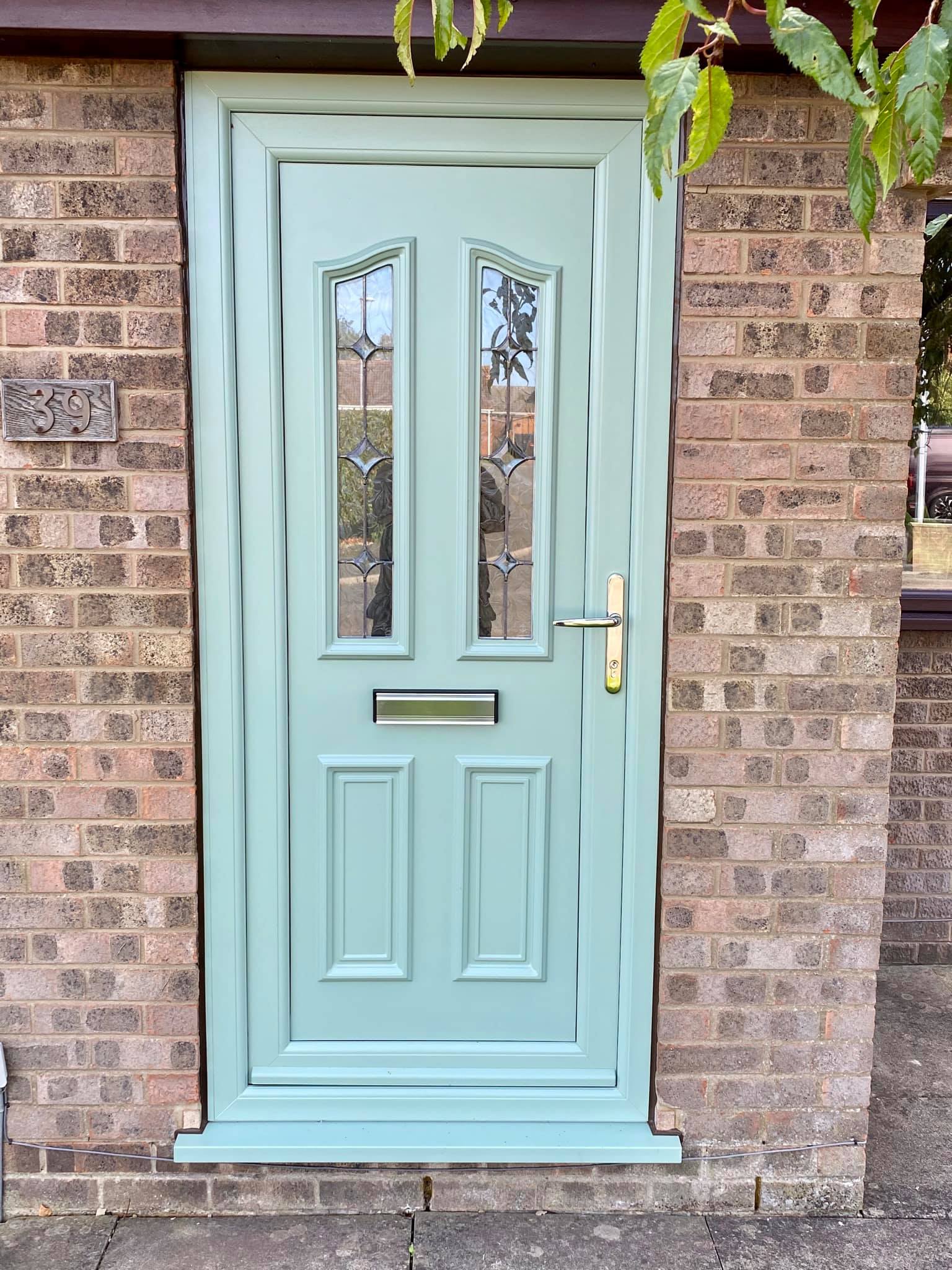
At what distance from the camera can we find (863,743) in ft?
8.01

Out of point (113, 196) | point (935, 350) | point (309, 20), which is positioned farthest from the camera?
point (935, 350)

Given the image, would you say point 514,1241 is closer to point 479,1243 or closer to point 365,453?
point 479,1243

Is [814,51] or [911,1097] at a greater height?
[814,51]

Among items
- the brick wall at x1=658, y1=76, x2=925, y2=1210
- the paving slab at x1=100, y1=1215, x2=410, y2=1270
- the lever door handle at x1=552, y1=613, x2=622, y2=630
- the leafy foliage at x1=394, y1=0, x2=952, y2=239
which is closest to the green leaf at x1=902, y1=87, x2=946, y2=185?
the leafy foliage at x1=394, y1=0, x2=952, y2=239

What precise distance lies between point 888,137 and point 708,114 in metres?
0.26

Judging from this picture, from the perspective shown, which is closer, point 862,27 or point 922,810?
point 862,27

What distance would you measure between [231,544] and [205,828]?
737 mm

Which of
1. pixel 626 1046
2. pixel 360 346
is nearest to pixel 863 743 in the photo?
pixel 626 1046

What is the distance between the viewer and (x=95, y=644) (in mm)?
2369

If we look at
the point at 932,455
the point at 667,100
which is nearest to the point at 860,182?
the point at 667,100

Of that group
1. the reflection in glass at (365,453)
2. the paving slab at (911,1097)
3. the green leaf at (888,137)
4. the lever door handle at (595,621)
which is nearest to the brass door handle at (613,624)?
the lever door handle at (595,621)

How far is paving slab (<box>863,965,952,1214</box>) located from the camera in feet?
8.52

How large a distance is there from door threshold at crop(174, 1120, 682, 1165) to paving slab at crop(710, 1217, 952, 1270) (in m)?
0.24

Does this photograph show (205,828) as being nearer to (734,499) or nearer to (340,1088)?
(340,1088)
